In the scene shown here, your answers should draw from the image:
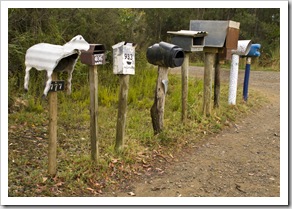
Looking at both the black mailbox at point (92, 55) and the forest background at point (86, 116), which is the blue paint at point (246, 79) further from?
the black mailbox at point (92, 55)

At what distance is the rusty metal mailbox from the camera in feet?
20.5

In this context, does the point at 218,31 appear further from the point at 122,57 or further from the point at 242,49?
the point at 122,57

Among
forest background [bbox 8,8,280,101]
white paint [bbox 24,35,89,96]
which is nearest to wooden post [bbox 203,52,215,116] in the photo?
forest background [bbox 8,8,280,101]

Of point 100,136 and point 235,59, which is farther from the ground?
point 235,59

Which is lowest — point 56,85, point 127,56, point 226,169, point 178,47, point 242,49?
point 226,169

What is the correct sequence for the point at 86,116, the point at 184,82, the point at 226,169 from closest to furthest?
the point at 226,169 < the point at 184,82 < the point at 86,116

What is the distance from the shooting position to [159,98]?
512cm

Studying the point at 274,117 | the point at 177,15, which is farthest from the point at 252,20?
the point at 274,117

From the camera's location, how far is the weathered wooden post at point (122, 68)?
4.33 metres

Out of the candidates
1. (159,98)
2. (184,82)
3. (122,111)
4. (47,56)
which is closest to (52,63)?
(47,56)

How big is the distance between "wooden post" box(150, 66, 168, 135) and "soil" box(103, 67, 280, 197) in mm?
510

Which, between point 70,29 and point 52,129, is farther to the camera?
point 70,29

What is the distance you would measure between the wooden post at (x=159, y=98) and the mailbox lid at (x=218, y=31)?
4.99 feet

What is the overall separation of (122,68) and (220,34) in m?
2.55
